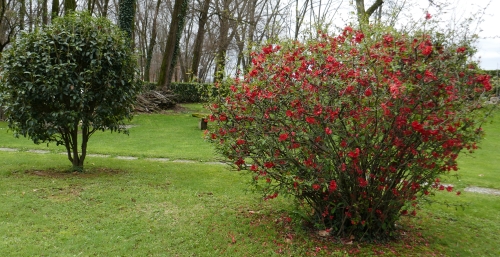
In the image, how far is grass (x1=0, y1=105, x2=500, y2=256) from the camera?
434cm

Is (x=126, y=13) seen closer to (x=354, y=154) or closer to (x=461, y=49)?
(x=354, y=154)

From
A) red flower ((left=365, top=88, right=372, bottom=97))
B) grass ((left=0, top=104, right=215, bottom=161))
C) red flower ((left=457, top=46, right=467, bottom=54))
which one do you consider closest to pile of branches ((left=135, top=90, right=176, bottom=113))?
grass ((left=0, top=104, right=215, bottom=161))

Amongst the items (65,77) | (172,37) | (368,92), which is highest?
(172,37)

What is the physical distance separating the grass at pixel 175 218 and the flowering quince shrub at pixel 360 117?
645mm

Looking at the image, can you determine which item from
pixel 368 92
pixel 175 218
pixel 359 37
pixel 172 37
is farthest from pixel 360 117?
pixel 172 37

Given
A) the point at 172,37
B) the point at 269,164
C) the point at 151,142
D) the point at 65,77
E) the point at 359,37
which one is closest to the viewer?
the point at 359,37

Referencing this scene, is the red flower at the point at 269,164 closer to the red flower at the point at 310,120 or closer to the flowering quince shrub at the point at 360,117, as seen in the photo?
the flowering quince shrub at the point at 360,117

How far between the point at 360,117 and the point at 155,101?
17833 mm

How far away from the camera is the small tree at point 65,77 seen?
6749mm

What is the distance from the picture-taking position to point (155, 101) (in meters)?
20.7

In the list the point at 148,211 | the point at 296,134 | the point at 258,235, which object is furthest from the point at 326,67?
the point at 148,211

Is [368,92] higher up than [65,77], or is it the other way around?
[65,77]

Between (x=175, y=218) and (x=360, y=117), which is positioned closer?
(x=360, y=117)

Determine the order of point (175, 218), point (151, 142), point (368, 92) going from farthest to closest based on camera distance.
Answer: point (151, 142)
point (175, 218)
point (368, 92)
